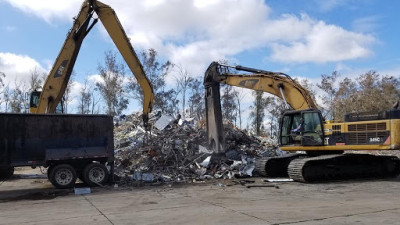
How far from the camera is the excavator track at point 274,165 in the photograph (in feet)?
52.1

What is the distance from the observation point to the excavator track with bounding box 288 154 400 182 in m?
14.1

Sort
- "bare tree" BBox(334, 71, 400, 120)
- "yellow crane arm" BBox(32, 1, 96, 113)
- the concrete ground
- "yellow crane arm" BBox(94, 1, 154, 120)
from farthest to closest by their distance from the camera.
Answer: "bare tree" BBox(334, 71, 400, 120) < "yellow crane arm" BBox(94, 1, 154, 120) < "yellow crane arm" BBox(32, 1, 96, 113) < the concrete ground

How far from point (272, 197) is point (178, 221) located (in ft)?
13.0

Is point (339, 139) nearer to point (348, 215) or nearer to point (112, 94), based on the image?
point (348, 215)

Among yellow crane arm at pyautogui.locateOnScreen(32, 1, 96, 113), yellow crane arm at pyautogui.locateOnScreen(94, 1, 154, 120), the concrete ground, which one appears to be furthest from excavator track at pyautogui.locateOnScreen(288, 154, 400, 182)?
yellow crane arm at pyautogui.locateOnScreen(32, 1, 96, 113)

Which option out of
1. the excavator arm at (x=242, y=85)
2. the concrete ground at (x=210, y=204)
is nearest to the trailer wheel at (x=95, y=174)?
the concrete ground at (x=210, y=204)

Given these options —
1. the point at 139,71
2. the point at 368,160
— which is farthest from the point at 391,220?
the point at 139,71

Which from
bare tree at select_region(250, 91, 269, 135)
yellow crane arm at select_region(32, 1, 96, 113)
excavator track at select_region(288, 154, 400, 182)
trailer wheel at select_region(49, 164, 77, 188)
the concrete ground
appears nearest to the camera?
the concrete ground

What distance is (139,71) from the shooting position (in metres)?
16.4

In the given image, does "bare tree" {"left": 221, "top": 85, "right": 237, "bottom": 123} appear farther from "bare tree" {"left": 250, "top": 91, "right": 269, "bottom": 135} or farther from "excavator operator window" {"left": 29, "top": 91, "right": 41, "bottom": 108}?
"excavator operator window" {"left": 29, "top": 91, "right": 41, "bottom": 108}

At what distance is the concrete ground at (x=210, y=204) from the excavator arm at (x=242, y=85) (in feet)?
11.4

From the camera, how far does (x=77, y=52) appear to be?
16.0m

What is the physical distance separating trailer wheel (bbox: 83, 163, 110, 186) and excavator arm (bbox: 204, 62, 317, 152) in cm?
528

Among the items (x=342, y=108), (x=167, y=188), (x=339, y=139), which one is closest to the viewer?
(x=167, y=188)
